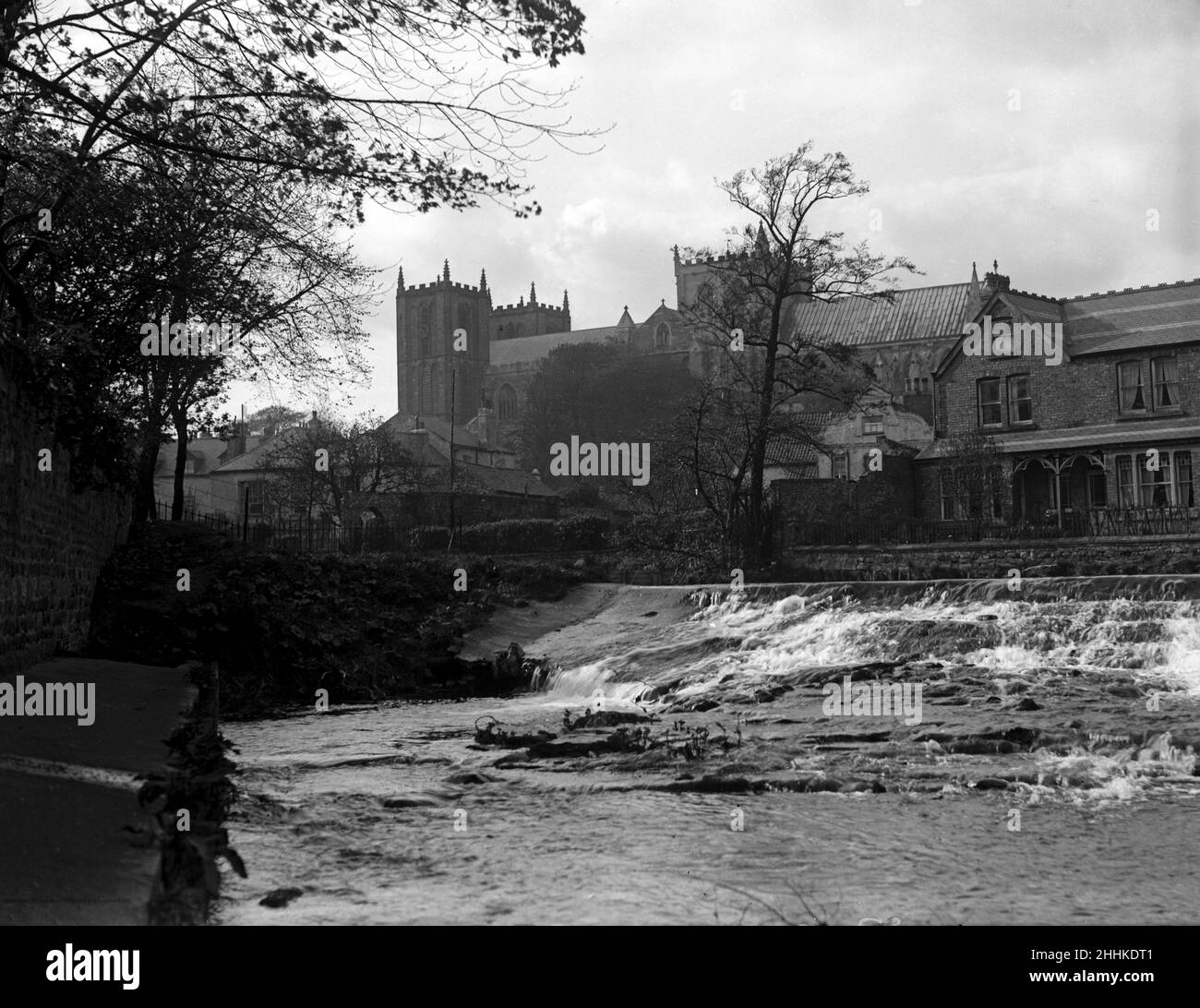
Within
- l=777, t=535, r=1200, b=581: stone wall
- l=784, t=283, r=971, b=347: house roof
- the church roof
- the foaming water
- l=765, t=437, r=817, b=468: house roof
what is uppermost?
the church roof

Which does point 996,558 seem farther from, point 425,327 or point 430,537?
point 425,327

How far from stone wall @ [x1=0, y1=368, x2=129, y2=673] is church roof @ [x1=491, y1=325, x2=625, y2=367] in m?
132

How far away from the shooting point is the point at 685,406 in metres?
38.2

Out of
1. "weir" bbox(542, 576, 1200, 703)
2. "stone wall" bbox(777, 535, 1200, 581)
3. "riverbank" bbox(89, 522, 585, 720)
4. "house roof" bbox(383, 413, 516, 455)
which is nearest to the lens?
"weir" bbox(542, 576, 1200, 703)

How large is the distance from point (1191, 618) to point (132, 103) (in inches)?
651

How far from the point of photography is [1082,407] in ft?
147

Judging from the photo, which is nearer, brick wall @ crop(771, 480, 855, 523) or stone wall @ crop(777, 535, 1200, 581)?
stone wall @ crop(777, 535, 1200, 581)

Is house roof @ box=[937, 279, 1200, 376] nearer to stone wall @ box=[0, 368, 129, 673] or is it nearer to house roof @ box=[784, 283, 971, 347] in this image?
stone wall @ box=[0, 368, 129, 673]

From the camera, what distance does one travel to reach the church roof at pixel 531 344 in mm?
150375

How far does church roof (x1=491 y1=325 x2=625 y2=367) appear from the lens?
150 m

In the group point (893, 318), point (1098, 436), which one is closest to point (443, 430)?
point (893, 318)

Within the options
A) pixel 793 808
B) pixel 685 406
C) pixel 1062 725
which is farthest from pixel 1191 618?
pixel 685 406

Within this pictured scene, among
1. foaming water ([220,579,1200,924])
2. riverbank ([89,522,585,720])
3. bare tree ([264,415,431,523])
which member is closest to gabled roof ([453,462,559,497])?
bare tree ([264,415,431,523])
